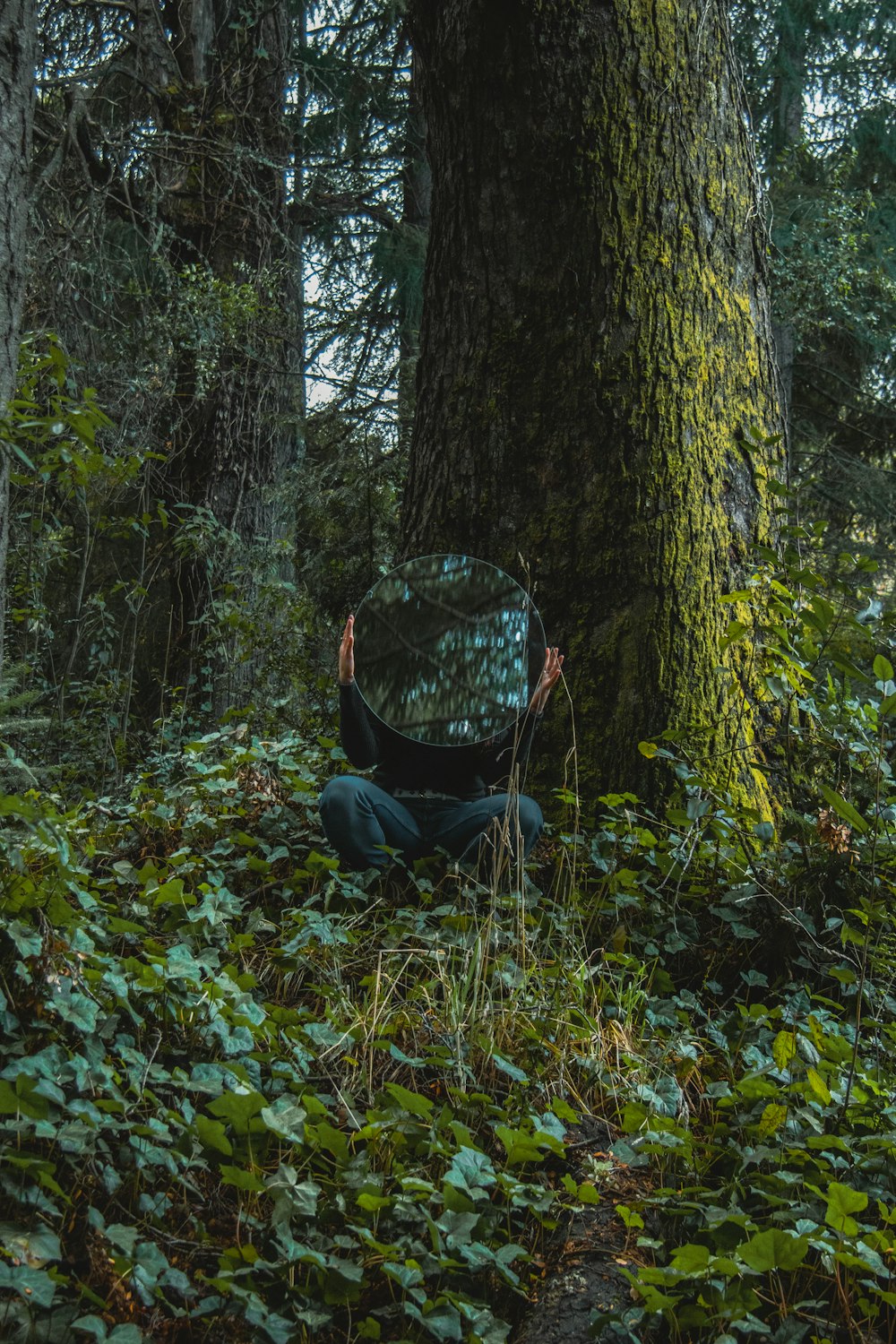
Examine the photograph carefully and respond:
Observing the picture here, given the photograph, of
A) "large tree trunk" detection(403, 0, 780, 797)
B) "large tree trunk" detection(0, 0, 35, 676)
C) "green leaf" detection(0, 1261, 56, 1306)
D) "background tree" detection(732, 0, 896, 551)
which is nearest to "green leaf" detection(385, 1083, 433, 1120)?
"green leaf" detection(0, 1261, 56, 1306)

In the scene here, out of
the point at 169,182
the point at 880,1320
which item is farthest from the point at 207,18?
the point at 880,1320

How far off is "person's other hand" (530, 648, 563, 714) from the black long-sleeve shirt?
62 millimetres

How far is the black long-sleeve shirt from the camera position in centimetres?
416

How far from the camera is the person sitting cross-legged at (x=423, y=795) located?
156 inches

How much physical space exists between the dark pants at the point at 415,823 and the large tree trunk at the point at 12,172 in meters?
1.38

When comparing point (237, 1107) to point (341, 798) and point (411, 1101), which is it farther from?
point (341, 798)

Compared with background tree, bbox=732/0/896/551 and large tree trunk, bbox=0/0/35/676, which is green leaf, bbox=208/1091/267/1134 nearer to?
large tree trunk, bbox=0/0/35/676

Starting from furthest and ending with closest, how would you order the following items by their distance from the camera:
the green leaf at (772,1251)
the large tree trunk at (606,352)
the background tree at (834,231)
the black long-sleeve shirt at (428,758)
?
1. the background tree at (834,231)
2. the large tree trunk at (606,352)
3. the black long-sleeve shirt at (428,758)
4. the green leaf at (772,1251)

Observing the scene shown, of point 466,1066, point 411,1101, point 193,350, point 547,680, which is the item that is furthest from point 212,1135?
point 193,350

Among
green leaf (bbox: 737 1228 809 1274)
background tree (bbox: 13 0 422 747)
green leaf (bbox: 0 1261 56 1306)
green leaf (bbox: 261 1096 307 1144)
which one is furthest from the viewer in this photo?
background tree (bbox: 13 0 422 747)

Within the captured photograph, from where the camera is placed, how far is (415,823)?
4148 millimetres

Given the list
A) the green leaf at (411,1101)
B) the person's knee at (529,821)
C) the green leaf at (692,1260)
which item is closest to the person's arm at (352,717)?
the person's knee at (529,821)

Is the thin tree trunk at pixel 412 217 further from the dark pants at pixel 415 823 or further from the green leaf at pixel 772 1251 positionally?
the green leaf at pixel 772 1251

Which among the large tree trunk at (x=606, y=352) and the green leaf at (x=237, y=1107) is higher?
the large tree trunk at (x=606, y=352)
